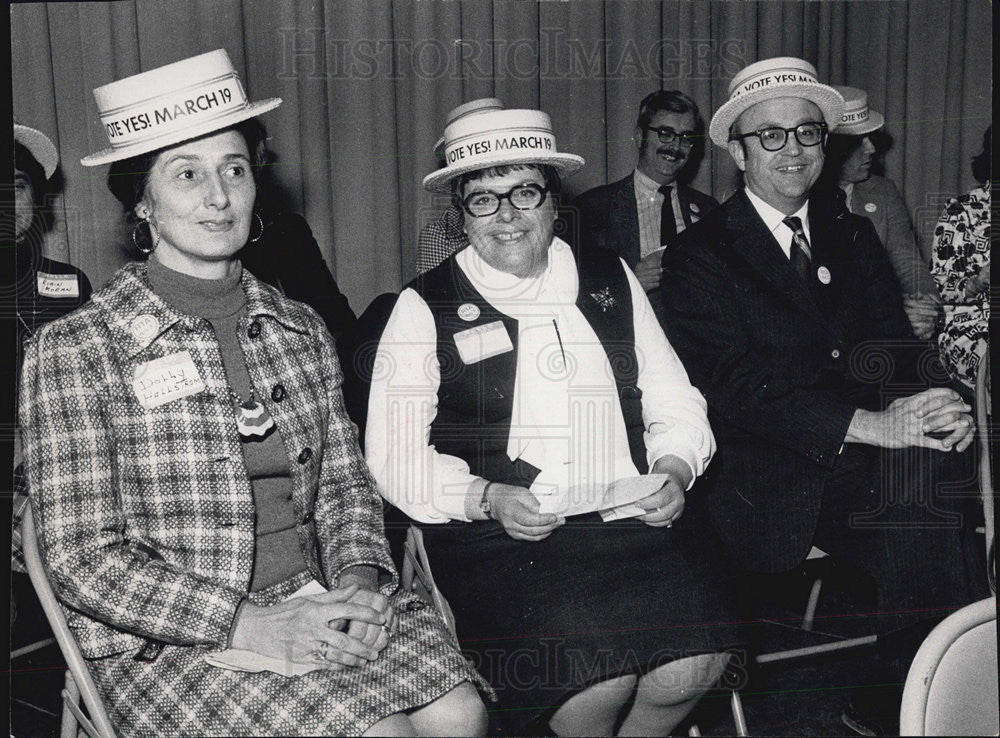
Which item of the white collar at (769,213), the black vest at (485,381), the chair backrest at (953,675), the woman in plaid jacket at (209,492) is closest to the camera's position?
the chair backrest at (953,675)

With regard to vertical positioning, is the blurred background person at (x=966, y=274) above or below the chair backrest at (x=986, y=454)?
above

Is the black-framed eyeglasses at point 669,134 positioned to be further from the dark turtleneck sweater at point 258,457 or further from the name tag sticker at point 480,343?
the dark turtleneck sweater at point 258,457

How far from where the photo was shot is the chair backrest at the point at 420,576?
2289 mm

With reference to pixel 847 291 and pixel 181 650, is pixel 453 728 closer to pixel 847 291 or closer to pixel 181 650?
pixel 181 650

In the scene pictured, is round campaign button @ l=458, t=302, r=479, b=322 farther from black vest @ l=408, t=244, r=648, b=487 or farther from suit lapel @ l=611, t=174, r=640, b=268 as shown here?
suit lapel @ l=611, t=174, r=640, b=268

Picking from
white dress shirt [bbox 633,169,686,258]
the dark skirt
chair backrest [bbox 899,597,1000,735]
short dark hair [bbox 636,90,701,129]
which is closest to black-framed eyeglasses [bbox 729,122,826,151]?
short dark hair [bbox 636,90,701,129]

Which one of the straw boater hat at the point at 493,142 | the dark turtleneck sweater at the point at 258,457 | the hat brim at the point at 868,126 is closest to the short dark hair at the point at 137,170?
the dark turtleneck sweater at the point at 258,457

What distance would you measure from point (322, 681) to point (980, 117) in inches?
92.9

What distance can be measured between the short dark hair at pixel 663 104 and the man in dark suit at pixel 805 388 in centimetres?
10

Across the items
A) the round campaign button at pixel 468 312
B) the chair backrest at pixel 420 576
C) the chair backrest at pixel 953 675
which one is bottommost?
the chair backrest at pixel 420 576

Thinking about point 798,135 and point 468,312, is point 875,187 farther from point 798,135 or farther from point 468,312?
point 468,312

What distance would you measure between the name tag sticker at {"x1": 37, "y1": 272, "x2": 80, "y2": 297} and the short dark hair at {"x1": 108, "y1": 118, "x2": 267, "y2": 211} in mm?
288

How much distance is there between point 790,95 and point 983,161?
0.60m

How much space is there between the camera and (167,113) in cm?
197
